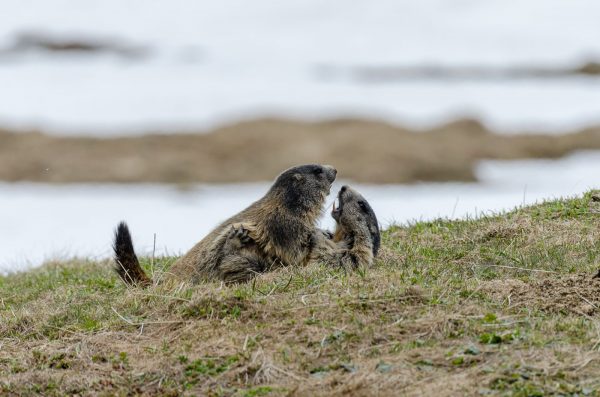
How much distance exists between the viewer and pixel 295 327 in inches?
369

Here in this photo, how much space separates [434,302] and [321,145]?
936 inches

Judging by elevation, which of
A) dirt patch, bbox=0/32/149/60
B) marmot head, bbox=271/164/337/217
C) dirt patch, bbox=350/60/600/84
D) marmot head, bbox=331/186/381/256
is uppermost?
dirt patch, bbox=0/32/149/60

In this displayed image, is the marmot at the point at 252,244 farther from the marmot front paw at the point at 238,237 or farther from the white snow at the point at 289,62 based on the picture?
the white snow at the point at 289,62

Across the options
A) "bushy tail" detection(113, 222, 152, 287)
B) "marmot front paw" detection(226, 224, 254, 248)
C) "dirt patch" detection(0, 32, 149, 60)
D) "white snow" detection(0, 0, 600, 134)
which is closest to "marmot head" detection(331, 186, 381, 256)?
"marmot front paw" detection(226, 224, 254, 248)

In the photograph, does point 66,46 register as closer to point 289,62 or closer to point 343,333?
point 289,62

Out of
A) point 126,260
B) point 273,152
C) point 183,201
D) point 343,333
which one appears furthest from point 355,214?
point 273,152

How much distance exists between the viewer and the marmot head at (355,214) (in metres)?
11.9

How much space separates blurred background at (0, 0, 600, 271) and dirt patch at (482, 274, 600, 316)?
14.3ft

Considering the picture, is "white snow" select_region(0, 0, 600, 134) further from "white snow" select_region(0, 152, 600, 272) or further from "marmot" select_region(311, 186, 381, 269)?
"marmot" select_region(311, 186, 381, 269)

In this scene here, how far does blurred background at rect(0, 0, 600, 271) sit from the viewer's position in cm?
2828

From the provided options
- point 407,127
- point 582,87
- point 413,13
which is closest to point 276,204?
point 407,127

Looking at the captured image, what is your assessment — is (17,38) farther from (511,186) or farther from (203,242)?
(203,242)

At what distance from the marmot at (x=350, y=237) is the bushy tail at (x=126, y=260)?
1807 mm

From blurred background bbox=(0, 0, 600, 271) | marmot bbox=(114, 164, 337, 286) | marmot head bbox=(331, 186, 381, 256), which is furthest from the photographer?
blurred background bbox=(0, 0, 600, 271)
